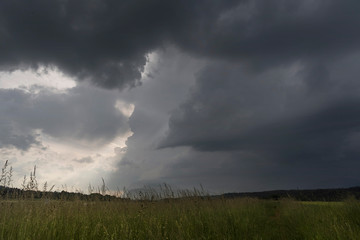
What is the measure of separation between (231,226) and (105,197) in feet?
20.0

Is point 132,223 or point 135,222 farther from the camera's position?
point 132,223

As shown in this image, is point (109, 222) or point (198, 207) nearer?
point (109, 222)

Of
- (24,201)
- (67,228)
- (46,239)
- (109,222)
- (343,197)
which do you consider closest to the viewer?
(46,239)

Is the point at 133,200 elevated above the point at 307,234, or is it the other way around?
the point at 133,200

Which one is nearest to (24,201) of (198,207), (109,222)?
(109,222)

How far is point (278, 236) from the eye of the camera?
33.4 ft

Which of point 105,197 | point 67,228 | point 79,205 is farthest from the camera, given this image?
point 105,197

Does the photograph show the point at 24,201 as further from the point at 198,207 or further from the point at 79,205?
the point at 198,207

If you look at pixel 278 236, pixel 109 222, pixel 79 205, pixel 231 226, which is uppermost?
pixel 79 205

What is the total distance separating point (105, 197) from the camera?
11969mm

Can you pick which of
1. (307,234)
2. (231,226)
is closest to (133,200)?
(231,226)

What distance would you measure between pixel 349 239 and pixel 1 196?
1061cm

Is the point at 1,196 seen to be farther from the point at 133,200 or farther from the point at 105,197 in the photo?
the point at 133,200

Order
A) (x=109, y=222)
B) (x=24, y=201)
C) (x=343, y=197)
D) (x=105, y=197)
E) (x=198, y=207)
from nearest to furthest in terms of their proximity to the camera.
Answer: (x=109, y=222) → (x=24, y=201) → (x=198, y=207) → (x=105, y=197) → (x=343, y=197)
